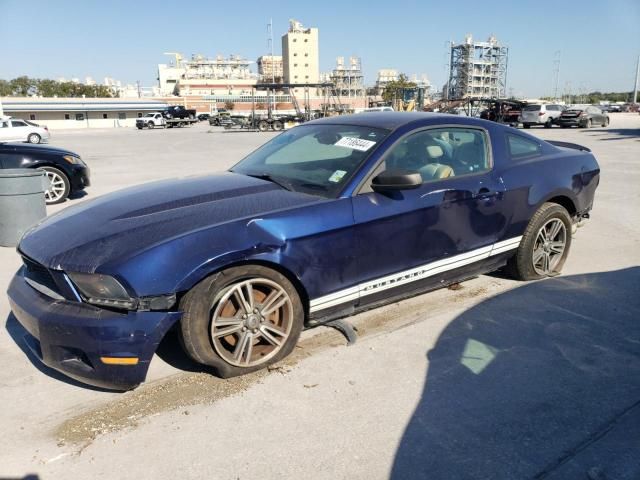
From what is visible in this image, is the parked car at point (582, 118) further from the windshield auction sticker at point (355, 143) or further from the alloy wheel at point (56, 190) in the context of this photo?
the windshield auction sticker at point (355, 143)

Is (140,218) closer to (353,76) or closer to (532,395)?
(532,395)

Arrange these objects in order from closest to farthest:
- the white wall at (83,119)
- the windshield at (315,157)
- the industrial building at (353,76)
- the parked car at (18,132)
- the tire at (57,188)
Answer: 1. the windshield at (315,157)
2. the tire at (57,188)
3. the parked car at (18,132)
4. the white wall at (83,119)
5. the industrial building at (353,76)

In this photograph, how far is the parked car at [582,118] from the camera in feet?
93.4

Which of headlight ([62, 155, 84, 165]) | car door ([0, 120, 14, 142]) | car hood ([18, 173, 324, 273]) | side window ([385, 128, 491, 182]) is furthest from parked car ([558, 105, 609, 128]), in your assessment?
car door ([0, 120, 14, 142])

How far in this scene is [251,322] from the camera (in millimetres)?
2947

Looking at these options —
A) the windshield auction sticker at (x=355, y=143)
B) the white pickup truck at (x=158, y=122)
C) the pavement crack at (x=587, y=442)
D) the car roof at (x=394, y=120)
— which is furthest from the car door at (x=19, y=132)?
the pavement crack at (x=587, y=442)

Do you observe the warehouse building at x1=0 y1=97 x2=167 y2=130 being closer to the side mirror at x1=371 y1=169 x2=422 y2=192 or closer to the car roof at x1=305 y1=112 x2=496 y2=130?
the car roof at x1=305 y1=112 x2=496 y2=130

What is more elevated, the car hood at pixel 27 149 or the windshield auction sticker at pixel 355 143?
the windshield auction sticker at pixel 355 143

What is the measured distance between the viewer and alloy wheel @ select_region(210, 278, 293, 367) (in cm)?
285

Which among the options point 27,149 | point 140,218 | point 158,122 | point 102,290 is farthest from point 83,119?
point 102,290

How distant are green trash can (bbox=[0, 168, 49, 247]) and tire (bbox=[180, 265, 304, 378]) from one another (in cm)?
420

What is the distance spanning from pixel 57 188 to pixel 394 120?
22.6 feet

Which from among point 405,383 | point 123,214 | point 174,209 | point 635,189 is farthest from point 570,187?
point 635,189

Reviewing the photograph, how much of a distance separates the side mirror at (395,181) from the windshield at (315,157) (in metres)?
0.19
